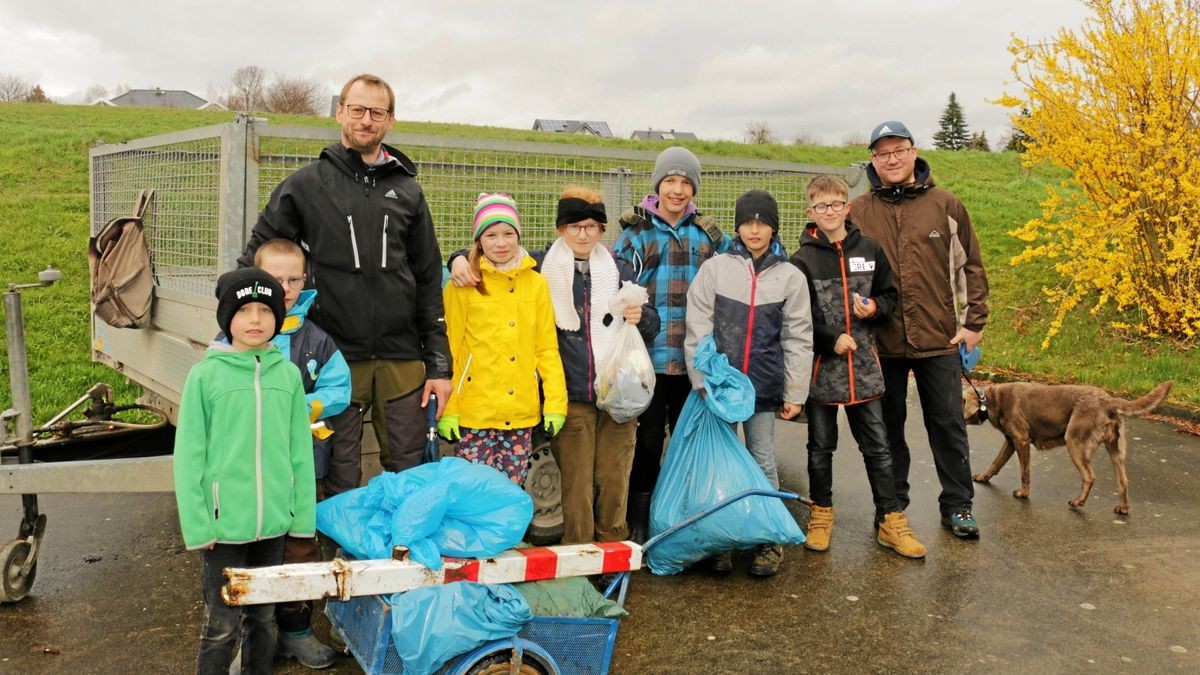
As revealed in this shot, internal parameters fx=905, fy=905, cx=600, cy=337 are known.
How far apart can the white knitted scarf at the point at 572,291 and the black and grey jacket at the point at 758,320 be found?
0.45 m

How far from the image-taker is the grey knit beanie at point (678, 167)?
13.8 ft

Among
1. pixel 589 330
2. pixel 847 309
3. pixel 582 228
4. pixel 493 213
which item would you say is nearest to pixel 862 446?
pixel 847 309

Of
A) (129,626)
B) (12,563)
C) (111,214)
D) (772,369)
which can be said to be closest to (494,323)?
(772,369)

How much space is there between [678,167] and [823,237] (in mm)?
832

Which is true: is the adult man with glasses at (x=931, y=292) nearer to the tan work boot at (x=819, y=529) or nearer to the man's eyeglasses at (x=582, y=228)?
the tan work boot at (x=819, y=529)

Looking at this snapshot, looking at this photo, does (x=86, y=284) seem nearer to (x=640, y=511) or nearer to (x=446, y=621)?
(x=640, y=511)

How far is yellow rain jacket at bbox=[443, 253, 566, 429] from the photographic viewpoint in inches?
144

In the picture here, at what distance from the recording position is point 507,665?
2.76 m

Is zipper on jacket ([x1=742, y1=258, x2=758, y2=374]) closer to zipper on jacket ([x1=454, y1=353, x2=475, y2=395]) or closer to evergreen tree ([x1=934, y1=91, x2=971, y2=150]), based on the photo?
zipper on jacket ([x1=454, y1=353, x2=475, y2=395])

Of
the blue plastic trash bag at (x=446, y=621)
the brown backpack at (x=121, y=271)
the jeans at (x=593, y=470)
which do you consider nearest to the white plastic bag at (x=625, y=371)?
the jeans at (x=593, y=470)

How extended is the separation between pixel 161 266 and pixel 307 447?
7.47 ft

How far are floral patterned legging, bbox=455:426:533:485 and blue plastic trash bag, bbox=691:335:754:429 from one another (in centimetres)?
80

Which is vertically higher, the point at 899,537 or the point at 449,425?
the point at 449,425

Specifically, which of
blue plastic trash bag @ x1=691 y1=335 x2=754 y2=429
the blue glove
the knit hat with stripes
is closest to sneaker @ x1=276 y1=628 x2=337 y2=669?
the blue glove
